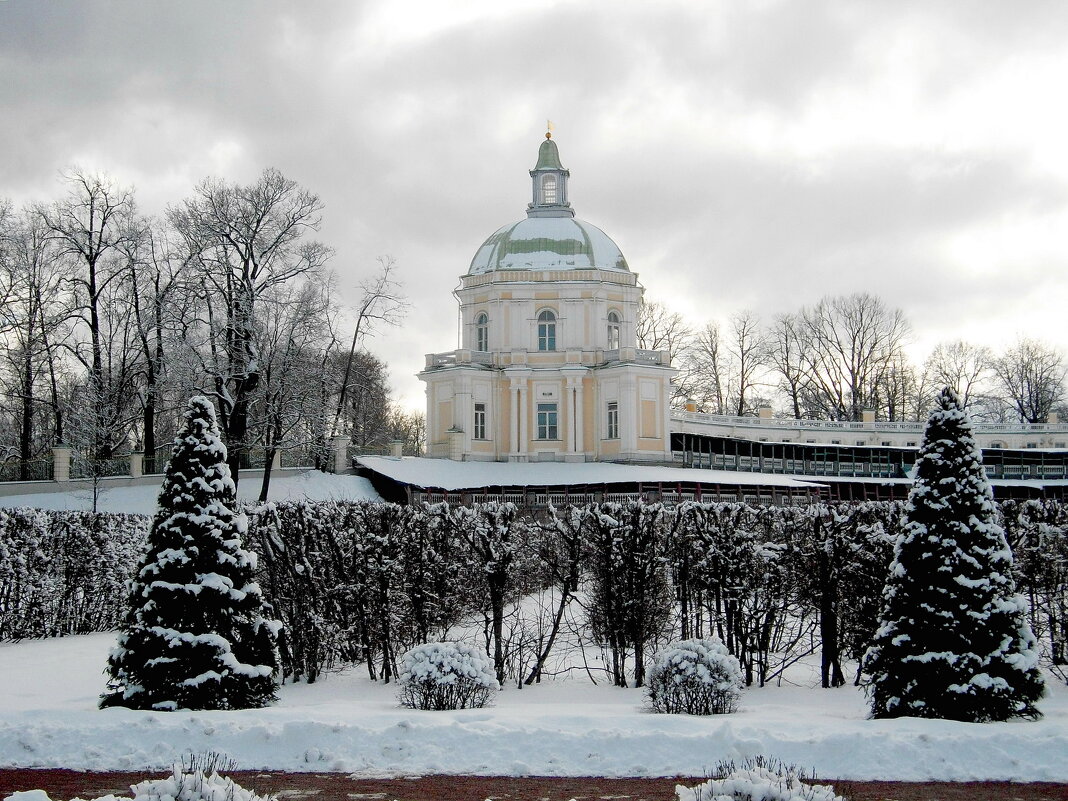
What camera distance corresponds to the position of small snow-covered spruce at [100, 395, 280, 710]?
13.3m

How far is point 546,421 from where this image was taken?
1955 inches

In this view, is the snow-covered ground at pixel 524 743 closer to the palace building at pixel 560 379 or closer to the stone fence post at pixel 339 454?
the stone fence post at pixel 339 454

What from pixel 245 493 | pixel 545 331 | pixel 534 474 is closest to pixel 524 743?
pixel 245 493

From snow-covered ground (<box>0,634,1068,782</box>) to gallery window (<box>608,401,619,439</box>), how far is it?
36.0 meters

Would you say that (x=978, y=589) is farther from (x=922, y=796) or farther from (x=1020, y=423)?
(x=1020, y=423)

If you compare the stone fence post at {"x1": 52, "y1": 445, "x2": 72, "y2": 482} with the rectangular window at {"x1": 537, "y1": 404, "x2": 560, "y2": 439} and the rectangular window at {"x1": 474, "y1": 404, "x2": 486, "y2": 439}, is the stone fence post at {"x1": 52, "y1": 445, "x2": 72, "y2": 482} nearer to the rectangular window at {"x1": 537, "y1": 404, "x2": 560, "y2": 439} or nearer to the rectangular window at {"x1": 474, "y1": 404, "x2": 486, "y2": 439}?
the rectangular window at {"x1": 474, "y1": 404, "x2": 486, "y2": 439}

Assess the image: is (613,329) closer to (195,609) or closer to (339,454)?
(339,454)

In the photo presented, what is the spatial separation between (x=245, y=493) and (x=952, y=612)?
97.5ft

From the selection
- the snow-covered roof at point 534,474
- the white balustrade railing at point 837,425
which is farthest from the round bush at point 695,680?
the white balustrade railing at point 837,425

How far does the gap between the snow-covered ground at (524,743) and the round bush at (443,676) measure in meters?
1.38

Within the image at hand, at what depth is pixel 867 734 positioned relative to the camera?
36.2 feet

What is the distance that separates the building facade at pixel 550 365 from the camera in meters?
48.7

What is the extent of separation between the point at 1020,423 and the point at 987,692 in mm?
64269

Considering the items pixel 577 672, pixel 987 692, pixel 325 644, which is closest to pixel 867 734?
pixel 987 692
